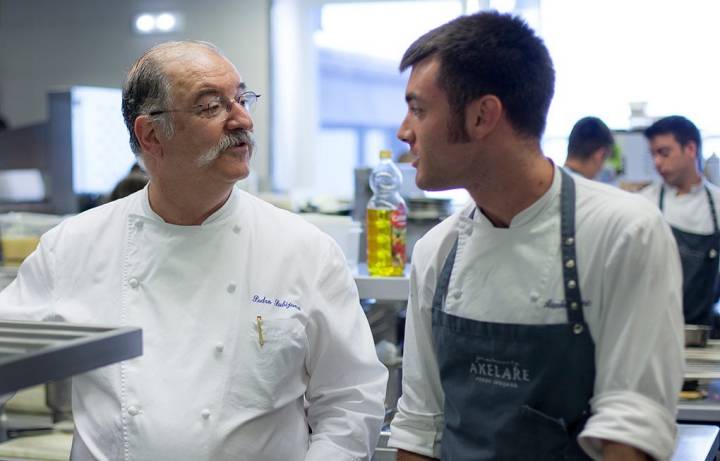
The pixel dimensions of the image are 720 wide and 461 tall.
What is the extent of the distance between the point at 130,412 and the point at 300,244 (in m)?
0.43

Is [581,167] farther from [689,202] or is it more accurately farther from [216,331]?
[216,331]

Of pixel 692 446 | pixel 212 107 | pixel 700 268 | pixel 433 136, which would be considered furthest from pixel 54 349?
pixel 700 268

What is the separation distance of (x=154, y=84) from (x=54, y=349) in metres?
0.88

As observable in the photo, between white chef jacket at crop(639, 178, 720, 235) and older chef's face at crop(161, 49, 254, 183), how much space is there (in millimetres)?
2811

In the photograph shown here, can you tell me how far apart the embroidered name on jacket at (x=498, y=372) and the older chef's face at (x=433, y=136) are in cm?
26

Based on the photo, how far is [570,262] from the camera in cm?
120

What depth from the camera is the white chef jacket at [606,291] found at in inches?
44.3

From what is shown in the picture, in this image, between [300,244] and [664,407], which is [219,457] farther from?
[664,407]

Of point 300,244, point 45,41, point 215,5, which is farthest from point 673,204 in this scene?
point 45,41

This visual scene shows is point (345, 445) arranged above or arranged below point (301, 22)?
below

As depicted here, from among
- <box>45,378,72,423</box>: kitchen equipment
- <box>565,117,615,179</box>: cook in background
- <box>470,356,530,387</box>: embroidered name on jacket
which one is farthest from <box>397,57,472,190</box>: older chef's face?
<box>565,117,615,179</box>: cook in background

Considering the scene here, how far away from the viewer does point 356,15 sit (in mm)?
6453

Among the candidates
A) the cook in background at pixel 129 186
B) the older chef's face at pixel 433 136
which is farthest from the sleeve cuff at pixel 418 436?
the cook in background at pixel 129 186

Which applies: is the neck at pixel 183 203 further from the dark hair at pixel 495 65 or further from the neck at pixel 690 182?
the neck at pixel 690 182
